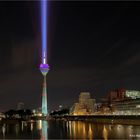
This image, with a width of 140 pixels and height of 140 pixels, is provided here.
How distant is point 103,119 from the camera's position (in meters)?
149

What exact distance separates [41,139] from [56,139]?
7.08 ft

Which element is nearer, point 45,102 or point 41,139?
point 41,139

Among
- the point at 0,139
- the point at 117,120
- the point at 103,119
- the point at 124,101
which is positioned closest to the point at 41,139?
the point at 0,139

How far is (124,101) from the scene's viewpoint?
18712cm

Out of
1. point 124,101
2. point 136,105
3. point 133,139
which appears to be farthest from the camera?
point 124,101

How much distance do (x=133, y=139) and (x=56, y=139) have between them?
1138 cm

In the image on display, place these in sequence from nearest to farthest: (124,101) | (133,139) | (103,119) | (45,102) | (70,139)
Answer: (133,139) < (70,139) < (103,119) < (124,101) < (45,102)

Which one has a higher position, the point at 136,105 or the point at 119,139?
the point at 136,105

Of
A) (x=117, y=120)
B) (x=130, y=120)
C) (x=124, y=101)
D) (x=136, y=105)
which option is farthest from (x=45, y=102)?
(x=130, y=120)

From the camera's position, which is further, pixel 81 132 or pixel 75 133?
pixel 81 132

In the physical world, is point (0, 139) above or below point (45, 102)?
below

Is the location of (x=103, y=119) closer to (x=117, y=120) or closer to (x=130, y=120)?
(x=117, y=120)

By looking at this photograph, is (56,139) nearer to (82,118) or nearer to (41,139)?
(41,139)

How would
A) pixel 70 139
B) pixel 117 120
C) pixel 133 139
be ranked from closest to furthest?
pixel 133 139, pixel 70 139, pixel 117 120
